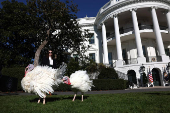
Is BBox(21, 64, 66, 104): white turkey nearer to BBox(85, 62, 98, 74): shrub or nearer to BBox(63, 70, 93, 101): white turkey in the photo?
BBox(63, 70, 93, 101): white turkey

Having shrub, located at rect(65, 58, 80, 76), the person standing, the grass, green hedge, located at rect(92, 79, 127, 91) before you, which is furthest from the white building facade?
the grass

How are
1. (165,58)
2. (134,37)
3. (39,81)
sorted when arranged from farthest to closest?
(134,37) < (165,58) < (39,81)

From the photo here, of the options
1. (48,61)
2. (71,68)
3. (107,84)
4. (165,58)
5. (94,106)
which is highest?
(165,58)

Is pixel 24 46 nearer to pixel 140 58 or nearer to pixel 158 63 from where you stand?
pixel 140 58

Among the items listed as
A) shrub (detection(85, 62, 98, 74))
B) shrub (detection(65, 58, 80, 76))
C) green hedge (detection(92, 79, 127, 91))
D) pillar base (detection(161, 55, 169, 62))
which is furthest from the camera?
shrub (detection(85, 62, 98, 74))

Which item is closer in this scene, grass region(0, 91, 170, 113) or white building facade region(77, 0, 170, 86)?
grass region(0, 91, 170, 113)

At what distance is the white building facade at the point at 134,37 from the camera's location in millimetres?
17656

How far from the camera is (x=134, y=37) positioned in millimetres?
21391

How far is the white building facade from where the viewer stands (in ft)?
57.9

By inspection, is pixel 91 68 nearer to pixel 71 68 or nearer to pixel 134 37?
pixel 71 68

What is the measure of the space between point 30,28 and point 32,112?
1254cm

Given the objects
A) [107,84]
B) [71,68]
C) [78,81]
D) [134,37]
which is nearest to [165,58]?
[134,37]

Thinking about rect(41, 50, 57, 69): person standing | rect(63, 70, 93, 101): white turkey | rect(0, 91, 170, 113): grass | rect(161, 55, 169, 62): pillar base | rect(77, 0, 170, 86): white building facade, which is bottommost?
rect(0, 91, 170, 113): grass

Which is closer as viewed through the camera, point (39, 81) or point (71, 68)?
point (39, 81)
